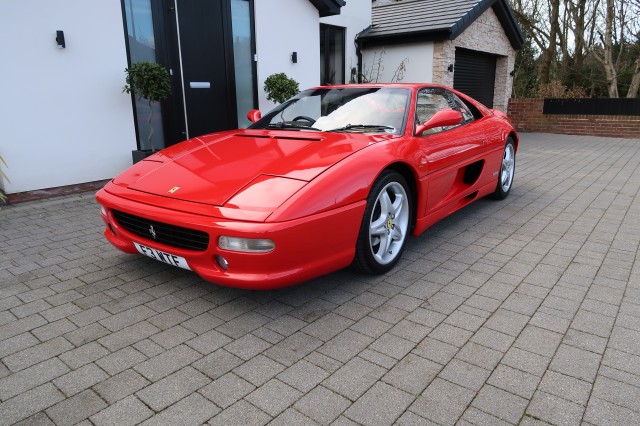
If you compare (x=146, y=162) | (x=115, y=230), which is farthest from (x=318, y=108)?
(x=115, y=230)

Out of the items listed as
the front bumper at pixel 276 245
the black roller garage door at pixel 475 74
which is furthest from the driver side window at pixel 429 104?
the black roller garage door at pixel 475 74

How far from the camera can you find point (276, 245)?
2.38 meters

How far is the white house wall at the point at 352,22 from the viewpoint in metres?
10.9

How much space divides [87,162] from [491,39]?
11.8m

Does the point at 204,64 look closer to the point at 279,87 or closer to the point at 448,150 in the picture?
the point at 279,87

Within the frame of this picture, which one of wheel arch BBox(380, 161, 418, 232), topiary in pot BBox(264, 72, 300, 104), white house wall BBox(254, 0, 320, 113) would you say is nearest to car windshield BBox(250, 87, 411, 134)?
wheel arch BBox(380, 161, 418, 232)

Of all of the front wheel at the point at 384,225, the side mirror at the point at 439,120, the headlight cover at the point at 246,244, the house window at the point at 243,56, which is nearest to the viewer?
the headlight cover at the point at 246,244

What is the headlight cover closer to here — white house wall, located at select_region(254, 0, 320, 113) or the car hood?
the car hood

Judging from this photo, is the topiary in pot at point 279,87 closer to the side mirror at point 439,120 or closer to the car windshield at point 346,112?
the car windshield at point 346,112

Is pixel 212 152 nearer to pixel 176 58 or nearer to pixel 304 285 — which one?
pixel 304 285

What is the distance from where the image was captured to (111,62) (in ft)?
19.4

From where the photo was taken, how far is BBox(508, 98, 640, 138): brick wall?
1298 cm

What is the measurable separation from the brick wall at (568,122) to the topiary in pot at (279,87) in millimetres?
9916

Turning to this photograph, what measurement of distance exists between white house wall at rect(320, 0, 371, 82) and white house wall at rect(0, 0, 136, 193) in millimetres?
6211
